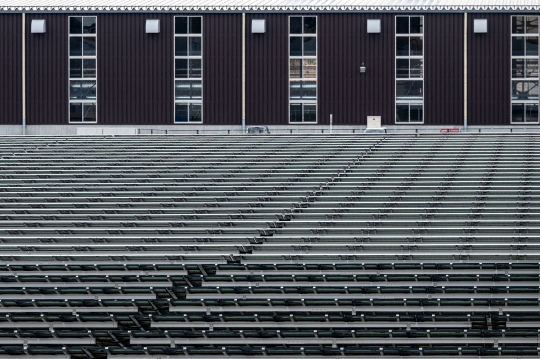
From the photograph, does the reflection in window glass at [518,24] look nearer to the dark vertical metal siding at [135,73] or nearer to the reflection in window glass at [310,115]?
the reflection in window glass at [310,115]

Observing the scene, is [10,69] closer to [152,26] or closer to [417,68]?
[152,26]

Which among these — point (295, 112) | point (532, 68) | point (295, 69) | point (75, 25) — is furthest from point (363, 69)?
point (75, 25)

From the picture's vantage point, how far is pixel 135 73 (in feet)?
145

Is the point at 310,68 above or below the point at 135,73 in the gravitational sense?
above

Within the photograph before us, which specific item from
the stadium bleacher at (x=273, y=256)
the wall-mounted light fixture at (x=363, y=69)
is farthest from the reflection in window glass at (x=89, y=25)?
the stadium bleacher at (x=273, y=256)

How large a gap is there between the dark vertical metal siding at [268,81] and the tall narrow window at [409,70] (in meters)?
Result: 3.77

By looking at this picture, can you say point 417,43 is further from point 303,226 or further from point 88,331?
point 88,331

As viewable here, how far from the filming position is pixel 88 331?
20.6 metres

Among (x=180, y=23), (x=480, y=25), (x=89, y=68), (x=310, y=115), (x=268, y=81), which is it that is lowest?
(x=310, y=115)

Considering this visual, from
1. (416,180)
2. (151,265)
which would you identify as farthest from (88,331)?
(416,180)

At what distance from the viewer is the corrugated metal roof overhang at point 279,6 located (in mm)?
43250

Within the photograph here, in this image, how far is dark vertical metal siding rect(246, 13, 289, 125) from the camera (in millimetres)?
43750

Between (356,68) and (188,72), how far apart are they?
5.71 meters

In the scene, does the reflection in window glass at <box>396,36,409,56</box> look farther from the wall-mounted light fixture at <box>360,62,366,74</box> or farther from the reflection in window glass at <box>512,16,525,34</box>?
the reflection in window glass at <box>512,16,525,34</box>
